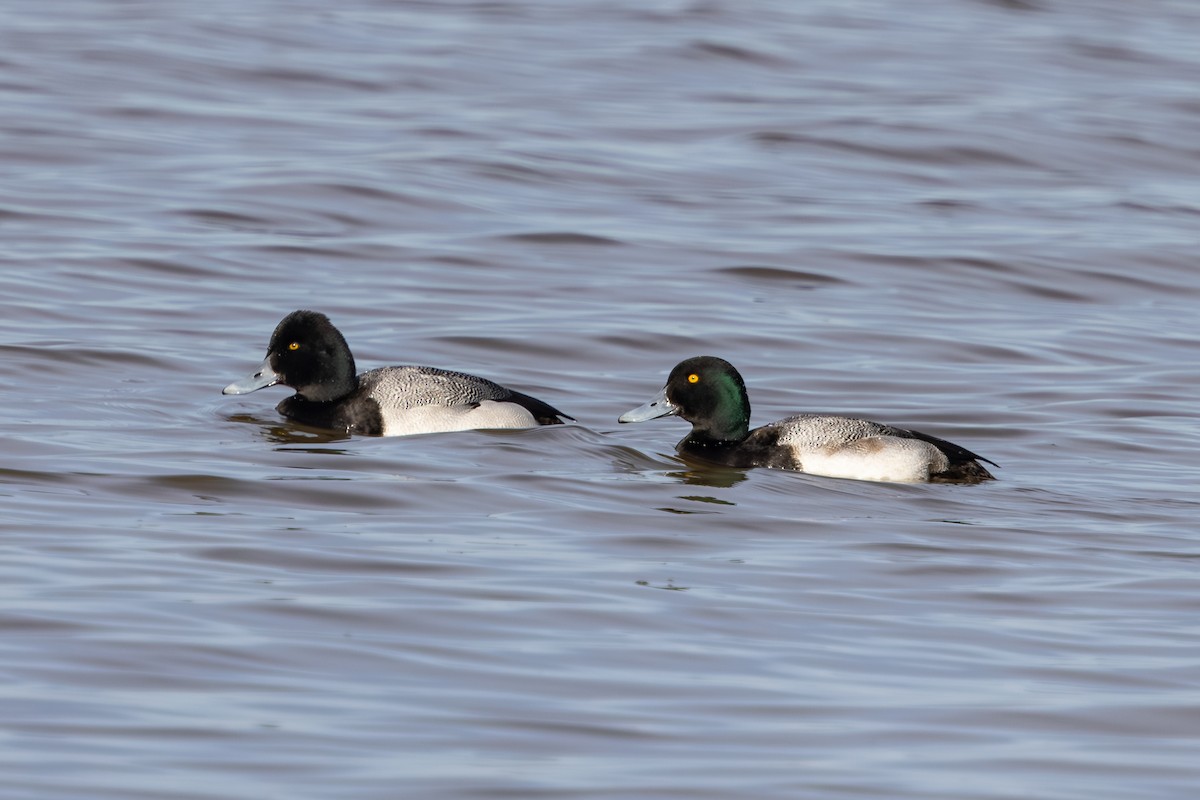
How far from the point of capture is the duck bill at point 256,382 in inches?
460

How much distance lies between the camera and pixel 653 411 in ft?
37.0

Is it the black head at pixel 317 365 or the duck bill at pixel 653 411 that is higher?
the black head at pixel 317 365

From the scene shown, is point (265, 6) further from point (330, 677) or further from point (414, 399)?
point (330, 677)

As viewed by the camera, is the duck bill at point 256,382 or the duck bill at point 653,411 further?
the duck bill at point 256,382

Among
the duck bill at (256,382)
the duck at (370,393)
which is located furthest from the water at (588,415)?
the duck at (370,393)

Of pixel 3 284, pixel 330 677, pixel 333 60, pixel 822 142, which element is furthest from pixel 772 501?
pixel 333 60

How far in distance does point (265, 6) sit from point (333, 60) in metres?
5.34

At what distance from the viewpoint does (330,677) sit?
6438 mm

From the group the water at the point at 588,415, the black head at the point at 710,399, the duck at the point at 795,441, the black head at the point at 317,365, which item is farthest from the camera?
the black head at the point at 317,365

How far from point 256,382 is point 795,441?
10.4 ft

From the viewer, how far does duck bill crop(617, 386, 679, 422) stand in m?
11.2

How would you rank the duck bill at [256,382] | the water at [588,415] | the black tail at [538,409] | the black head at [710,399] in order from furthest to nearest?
the duck bill at [256,382] → the black tail at [538,409] → the black head at [710,399] → the water at [588,415]

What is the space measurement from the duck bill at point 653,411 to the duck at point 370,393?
0.39m

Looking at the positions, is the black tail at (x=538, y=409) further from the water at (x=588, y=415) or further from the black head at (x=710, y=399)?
the black head at (x=710, y=399)
